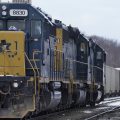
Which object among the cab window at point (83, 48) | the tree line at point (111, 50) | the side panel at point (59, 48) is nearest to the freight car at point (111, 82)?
the cab window at point (83, 48)

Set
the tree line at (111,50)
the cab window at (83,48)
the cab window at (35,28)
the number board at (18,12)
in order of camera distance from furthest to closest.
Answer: the tree line at (111,50) → the cab window at (83,48) → the cab window at (35,28) → the number board at (18,12)

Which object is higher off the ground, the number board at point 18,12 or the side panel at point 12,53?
the number board at point 18,12

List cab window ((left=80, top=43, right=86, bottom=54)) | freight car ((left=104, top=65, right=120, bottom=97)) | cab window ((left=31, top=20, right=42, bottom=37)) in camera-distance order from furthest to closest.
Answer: freight car ((left=104, top=65, right=120, bottom=97)) < cab window ((left=80, top=43, right=86, bottom=54)) < cab window ((left=31, top=20, right=42, bottom=37))

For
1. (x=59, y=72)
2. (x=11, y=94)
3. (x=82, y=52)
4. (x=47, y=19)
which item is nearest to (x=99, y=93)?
(x=82, y=52)

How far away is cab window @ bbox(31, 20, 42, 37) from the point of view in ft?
55.0

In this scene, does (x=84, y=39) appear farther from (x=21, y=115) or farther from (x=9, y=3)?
(x=21, y=115)

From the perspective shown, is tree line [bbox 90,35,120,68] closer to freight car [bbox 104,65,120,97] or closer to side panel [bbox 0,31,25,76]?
freight car [bbox 104,65,120,97]

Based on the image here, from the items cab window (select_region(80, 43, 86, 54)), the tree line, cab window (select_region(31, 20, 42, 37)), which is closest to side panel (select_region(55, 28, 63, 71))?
cab window (select_region(31, 20, 42, 37))

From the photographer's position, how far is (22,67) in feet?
52.5

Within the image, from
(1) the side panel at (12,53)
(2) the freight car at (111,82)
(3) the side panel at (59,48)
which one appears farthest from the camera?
(2) the freight car at (111,82)

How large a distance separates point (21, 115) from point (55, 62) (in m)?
4.43

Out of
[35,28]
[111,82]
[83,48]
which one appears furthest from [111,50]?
[35,28]

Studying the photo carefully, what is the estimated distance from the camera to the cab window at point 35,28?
660 inches

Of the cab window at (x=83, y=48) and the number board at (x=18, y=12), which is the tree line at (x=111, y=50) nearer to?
the cab window at (x=83, y=48)
